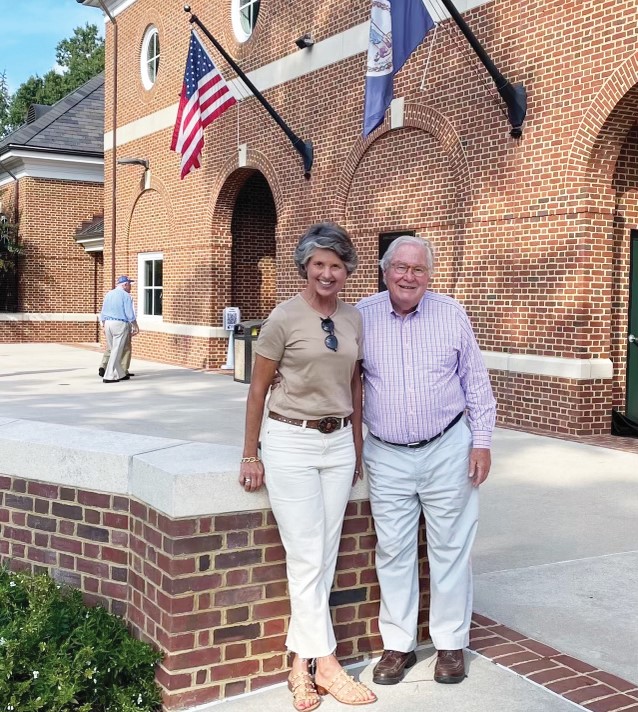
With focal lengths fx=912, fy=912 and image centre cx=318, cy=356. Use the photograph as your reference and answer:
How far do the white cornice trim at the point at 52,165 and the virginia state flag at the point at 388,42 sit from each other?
60.0 ft

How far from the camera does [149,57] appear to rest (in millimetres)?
21188

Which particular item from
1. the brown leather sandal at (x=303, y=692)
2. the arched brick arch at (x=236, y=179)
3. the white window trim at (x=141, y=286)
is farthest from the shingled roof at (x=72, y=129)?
the brown leather sandal at (x=303, y=692)

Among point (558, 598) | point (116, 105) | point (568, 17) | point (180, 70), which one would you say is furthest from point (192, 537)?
point (116, 105)

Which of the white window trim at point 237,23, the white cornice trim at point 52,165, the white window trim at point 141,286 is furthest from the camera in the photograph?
the white cornice trim at point 52,165

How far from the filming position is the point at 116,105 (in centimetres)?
2259

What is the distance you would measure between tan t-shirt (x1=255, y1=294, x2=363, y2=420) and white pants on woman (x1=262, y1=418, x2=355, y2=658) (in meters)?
0.09

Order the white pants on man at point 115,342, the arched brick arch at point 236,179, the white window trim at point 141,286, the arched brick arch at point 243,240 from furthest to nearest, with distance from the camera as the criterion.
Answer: the white window trim at point 141,286
the arched brick arch at point 243,240
the arched brick arch at point 236,179
the white pants on man at point 115,342

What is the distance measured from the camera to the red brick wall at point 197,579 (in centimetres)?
345

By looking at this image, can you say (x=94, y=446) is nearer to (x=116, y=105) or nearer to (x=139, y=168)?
(x=139, y=168)

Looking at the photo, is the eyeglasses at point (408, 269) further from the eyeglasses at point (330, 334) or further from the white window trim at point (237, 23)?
the white window trim at point (237, 23)

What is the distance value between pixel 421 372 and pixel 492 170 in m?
8.06

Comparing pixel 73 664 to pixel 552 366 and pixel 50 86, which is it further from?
pixel 50 86

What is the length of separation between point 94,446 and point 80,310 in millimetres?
25227

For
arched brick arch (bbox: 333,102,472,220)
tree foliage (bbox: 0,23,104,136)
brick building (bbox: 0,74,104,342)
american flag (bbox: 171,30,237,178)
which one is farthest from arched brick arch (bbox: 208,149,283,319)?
tree foliage (bbox: 0,23,104,136)
